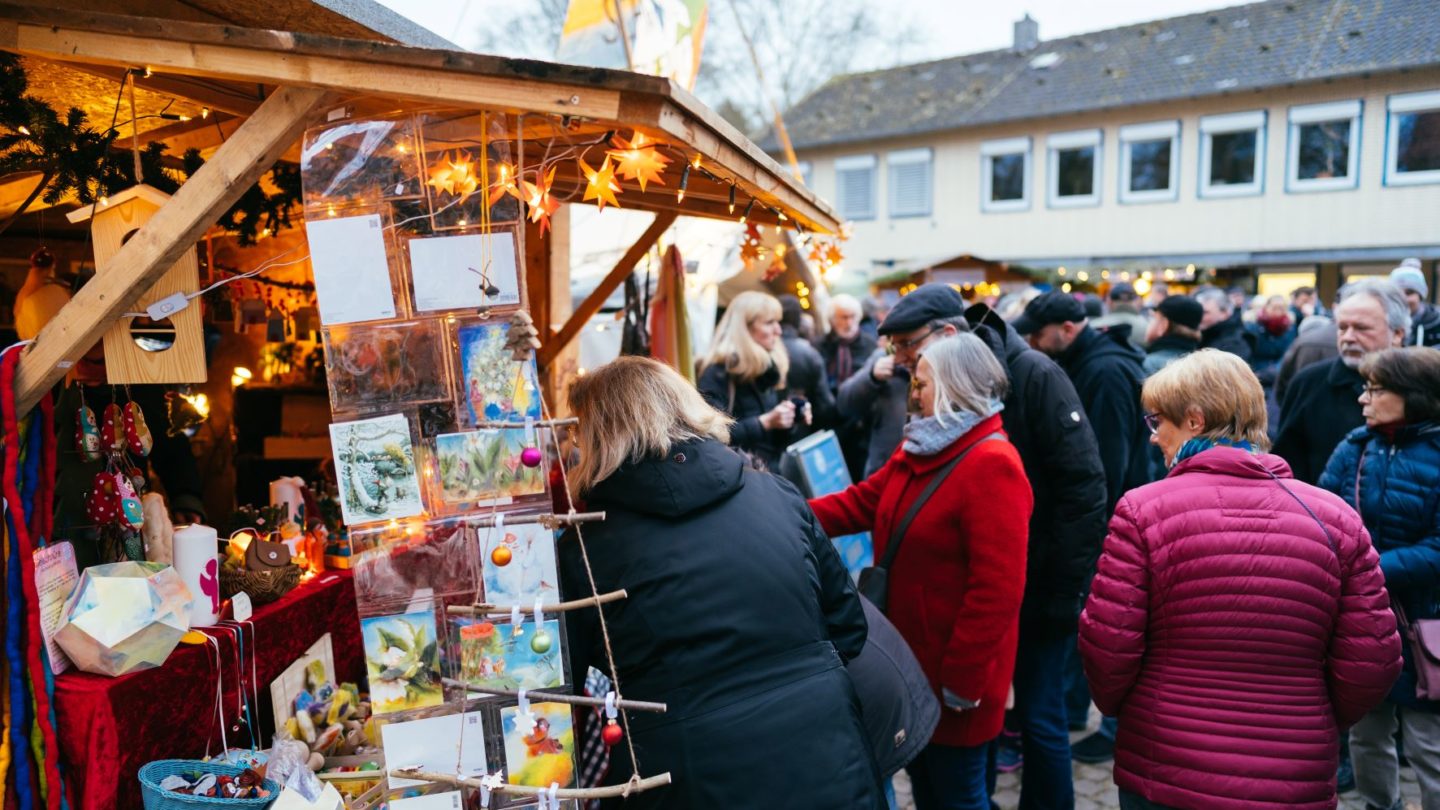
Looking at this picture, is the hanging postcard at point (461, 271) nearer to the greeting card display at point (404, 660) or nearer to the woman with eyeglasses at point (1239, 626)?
the greeting card display at point (404, 660)

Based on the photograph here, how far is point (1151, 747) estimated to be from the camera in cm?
241

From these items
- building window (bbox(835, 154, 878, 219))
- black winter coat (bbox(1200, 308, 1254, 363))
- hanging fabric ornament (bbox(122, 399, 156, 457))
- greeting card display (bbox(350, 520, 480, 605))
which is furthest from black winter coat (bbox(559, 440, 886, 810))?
building window (bbox(835, 154, 878, 219))

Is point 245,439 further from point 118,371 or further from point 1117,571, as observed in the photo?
point 1117,571

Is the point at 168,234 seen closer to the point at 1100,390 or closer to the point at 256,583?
the point at 256,583

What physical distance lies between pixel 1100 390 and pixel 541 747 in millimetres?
3215

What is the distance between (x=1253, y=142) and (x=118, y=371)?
21759 millimetres

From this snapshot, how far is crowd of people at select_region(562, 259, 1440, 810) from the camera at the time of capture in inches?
77.1

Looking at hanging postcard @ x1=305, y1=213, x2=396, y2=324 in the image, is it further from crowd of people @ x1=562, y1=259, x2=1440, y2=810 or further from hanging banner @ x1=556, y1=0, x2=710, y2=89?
hanging banner @ x1=556, y1=0, x2=710, y2=89

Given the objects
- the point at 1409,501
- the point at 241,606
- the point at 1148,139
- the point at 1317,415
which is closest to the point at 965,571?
the point at 1409,501

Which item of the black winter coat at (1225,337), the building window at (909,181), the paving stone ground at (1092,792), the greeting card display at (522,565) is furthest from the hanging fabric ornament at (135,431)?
the building window at (909,181)

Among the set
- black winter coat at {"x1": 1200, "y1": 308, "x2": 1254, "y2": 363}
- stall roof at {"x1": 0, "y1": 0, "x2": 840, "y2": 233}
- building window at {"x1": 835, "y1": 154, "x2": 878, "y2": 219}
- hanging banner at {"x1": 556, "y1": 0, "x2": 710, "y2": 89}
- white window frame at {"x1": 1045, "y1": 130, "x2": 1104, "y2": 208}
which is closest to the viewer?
stall roof at {"x1": 0, "y1": 0, "x2": 840, "y2": 233}

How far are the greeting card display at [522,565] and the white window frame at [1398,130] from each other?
21.5m

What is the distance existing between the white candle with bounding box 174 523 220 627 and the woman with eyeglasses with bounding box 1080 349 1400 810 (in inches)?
92.4

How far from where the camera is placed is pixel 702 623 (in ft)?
6.31
